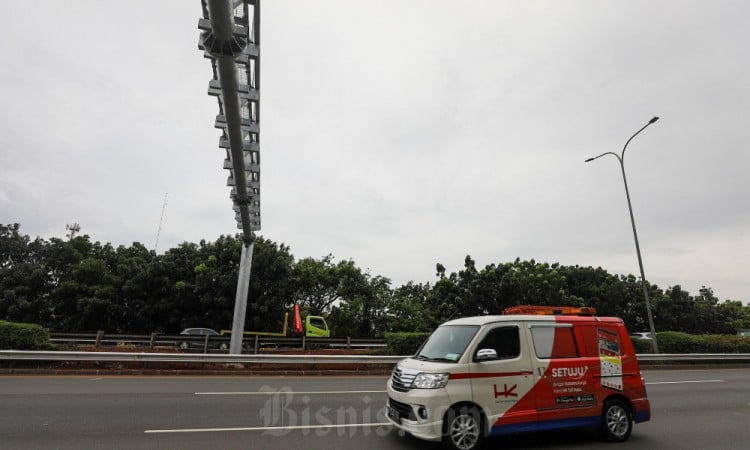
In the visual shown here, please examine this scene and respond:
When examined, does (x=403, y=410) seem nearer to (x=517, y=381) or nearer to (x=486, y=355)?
(x=486, y=355)

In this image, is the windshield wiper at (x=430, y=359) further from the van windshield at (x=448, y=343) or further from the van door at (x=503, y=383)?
the van door at (x=503, y=383)

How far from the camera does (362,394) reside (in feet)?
34.3

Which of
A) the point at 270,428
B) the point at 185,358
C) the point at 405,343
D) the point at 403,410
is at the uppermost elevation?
the point at 405,343

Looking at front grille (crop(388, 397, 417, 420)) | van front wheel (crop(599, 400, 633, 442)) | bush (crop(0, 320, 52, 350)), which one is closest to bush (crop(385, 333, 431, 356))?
van front wheel (crop(599, 400, 633, 442))

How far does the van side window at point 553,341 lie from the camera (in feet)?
20.4

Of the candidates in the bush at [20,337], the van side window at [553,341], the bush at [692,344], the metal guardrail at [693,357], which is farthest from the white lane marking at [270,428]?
the bush at [692,344]

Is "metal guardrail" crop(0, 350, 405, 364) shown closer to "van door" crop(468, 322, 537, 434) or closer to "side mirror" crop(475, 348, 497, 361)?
"van door" crop(468, 322, 537, 434)

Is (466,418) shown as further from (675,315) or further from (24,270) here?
(675,315)

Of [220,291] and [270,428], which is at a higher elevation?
[220,291]

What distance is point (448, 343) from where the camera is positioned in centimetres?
639

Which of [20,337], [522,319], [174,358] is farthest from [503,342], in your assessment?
[20,337]

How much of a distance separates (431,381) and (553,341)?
2192mm

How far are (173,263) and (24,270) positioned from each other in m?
13.3

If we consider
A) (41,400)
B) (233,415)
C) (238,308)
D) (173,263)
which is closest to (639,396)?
(233,415)
